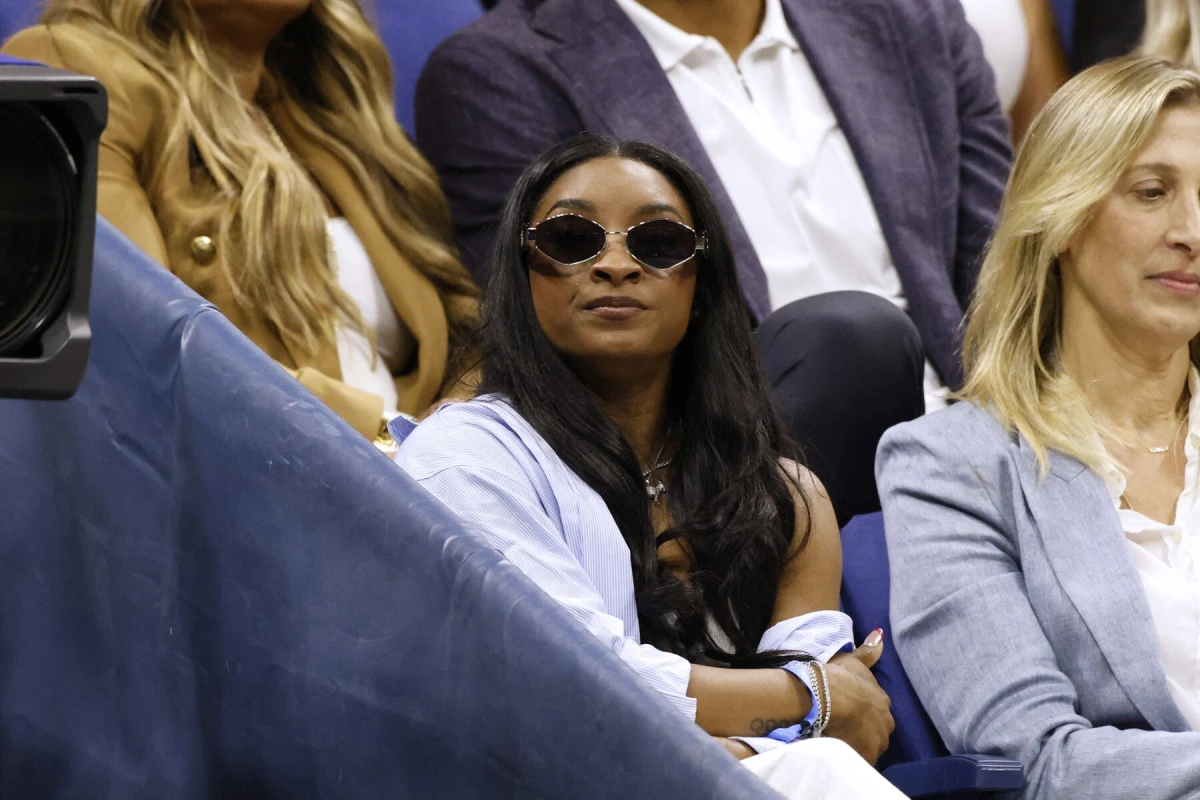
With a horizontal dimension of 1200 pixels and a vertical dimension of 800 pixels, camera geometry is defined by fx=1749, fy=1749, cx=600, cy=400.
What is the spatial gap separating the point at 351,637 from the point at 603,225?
0.46 m

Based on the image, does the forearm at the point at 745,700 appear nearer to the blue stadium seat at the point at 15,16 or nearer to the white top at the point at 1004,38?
the blue stadium seat at the point at 15,16

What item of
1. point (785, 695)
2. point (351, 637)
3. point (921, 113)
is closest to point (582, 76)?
point (921, 113)

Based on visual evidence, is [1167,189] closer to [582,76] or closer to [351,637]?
[582,76]

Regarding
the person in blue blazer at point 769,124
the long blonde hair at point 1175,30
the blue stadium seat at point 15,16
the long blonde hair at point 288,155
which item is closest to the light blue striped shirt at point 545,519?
the long blonde hair at point 288,155

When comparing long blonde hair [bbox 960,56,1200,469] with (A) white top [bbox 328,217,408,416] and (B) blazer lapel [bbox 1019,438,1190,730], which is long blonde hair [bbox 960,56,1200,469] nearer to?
(B) blazer lapel [bbox 1019,438,1190,730]

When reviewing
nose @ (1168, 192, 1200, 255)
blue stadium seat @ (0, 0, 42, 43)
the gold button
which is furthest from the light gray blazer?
blue stadium seat @ (0, 0, 42, 43)

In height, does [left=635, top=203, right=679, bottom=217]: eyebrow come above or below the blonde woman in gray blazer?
above

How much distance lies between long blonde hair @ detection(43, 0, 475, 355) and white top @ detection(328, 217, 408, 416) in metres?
0.03

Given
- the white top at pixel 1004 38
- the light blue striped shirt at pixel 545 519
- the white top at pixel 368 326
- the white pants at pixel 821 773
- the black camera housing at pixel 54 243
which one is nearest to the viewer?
the black camera housing at pixel 54 243

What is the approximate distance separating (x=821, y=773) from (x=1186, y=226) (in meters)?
0.65

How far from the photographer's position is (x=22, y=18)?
191cm

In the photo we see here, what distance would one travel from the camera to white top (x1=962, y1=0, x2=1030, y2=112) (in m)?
2.31

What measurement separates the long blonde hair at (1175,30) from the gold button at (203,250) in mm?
1190

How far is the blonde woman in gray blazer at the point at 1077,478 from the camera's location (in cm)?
135
